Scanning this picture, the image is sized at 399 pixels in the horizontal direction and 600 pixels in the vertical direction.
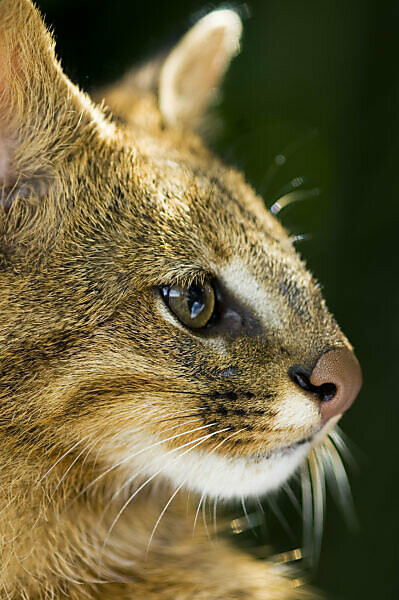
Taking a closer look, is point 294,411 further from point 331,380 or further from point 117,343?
point 117,343

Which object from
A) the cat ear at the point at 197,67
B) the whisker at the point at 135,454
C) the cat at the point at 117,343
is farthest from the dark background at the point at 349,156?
the whisker at the point at 135,454

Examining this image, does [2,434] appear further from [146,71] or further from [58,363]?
[146,71]

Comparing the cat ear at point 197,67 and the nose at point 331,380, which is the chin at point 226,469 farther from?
the cat ear at point 197,67

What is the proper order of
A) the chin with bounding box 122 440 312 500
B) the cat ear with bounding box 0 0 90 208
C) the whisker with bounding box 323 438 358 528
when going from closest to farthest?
the cat ear with bounding box 0 0 90 208
the chin with bounding box 122 440 312 500
the whisker with bounding box 323 438 358 528

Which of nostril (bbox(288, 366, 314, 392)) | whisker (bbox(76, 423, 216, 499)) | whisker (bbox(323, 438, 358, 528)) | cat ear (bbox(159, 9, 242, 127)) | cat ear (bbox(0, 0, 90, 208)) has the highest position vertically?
cat ear (bbox(159, 9, 242, 127))

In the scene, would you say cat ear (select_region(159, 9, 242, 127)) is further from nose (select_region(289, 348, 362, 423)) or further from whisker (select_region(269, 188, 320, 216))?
nose (select_region(289, 348, 362, 423))

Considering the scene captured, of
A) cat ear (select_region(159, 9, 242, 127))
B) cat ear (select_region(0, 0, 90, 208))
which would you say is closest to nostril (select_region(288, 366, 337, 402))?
cat ear (select_region(0, 0, 90, 208))

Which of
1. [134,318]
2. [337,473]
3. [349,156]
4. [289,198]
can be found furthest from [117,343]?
[349,156]
